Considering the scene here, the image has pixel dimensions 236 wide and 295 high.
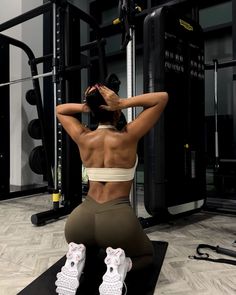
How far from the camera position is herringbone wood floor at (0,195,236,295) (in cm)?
170

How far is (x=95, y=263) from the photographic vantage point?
6.20 feet

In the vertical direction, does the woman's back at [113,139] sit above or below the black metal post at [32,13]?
below

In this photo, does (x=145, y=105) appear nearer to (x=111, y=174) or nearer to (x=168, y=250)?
(x=111, y=174)

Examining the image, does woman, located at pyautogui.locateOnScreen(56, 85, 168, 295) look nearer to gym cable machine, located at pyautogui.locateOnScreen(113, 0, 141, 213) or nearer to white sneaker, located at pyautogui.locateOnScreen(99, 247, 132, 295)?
white sneaker, located at pyautogui.locateOnScreen(99, 247, 132, 295)

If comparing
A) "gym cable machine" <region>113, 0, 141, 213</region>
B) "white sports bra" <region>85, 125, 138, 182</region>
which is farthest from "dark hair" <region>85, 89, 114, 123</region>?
"gym cable machine" <region>113, 0, 141, 213</region>

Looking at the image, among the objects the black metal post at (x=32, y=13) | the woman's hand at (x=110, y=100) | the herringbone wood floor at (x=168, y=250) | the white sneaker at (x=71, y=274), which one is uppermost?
the black metal post at (x=32, y=13)

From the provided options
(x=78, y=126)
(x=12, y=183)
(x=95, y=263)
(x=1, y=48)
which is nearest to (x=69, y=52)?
(x=1, y=48)

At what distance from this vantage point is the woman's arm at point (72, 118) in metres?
1.80

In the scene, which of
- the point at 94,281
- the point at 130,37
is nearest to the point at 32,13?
the point at 130,37

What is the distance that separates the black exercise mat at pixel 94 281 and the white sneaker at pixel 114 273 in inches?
7.1

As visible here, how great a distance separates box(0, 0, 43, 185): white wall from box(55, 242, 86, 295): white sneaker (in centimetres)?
347

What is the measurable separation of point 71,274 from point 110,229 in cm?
28

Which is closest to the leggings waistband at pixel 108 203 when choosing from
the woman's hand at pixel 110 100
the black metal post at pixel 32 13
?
the woman's hand at pixel 110 100

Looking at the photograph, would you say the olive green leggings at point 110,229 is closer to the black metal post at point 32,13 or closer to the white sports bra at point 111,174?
the white sports bra at point 111,174
